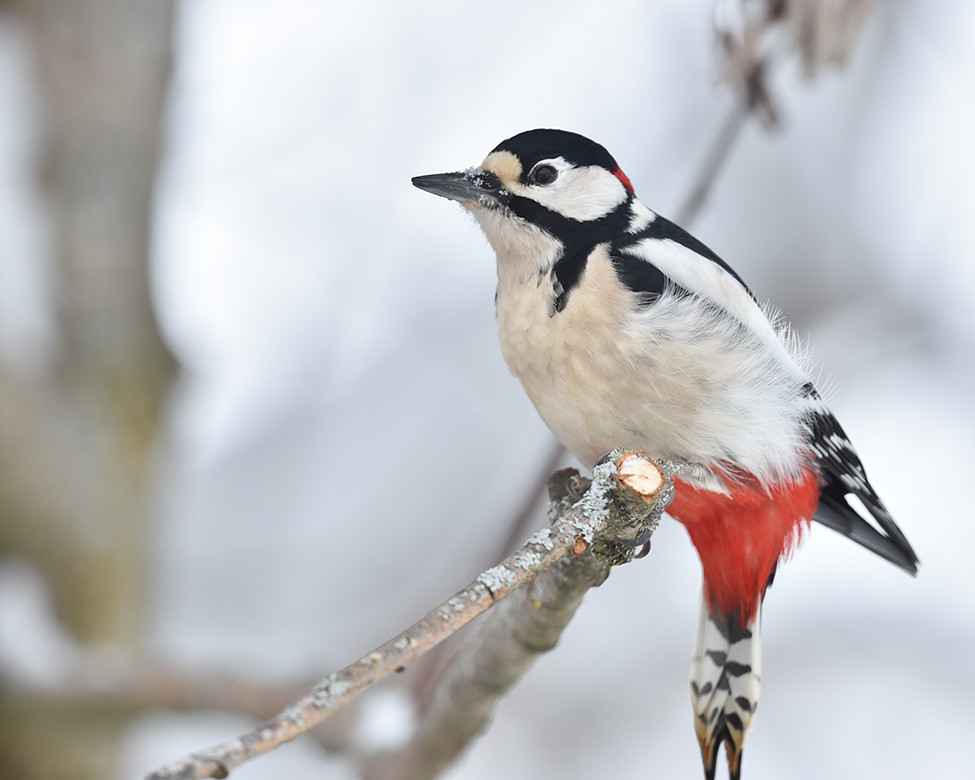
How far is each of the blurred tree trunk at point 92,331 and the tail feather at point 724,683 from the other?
2209 mm

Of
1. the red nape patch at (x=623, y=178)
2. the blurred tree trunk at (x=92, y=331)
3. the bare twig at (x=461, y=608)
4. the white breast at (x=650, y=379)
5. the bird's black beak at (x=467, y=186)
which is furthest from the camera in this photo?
the blurred tree trunk at (x=92, y=331)

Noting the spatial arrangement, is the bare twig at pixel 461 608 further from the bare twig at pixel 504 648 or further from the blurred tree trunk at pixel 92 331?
the blurred tree trunk at pixel 92 331

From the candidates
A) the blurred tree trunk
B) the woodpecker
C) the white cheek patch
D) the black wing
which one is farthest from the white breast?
the blurred tree trunk

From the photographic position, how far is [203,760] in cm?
91

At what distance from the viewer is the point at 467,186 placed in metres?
2.33

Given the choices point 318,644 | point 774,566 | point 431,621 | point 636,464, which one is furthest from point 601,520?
point 318,644

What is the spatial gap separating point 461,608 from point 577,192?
58.7 inches

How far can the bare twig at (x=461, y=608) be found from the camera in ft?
3.02

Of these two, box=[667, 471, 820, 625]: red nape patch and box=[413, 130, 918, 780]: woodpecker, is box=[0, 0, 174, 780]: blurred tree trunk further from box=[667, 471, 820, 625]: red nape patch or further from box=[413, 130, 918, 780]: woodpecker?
box=[667, 471, 820, 625]: red nape patch

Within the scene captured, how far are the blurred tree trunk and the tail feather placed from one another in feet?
7.25

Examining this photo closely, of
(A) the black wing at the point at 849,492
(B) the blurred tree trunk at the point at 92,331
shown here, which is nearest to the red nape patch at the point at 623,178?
(A) the black wing at the point at 849,492

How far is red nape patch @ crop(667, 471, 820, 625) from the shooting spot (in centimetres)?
217

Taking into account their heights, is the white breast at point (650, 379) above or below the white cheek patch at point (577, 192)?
below

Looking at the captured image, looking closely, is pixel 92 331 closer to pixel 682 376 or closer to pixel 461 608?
pixel 682 376
